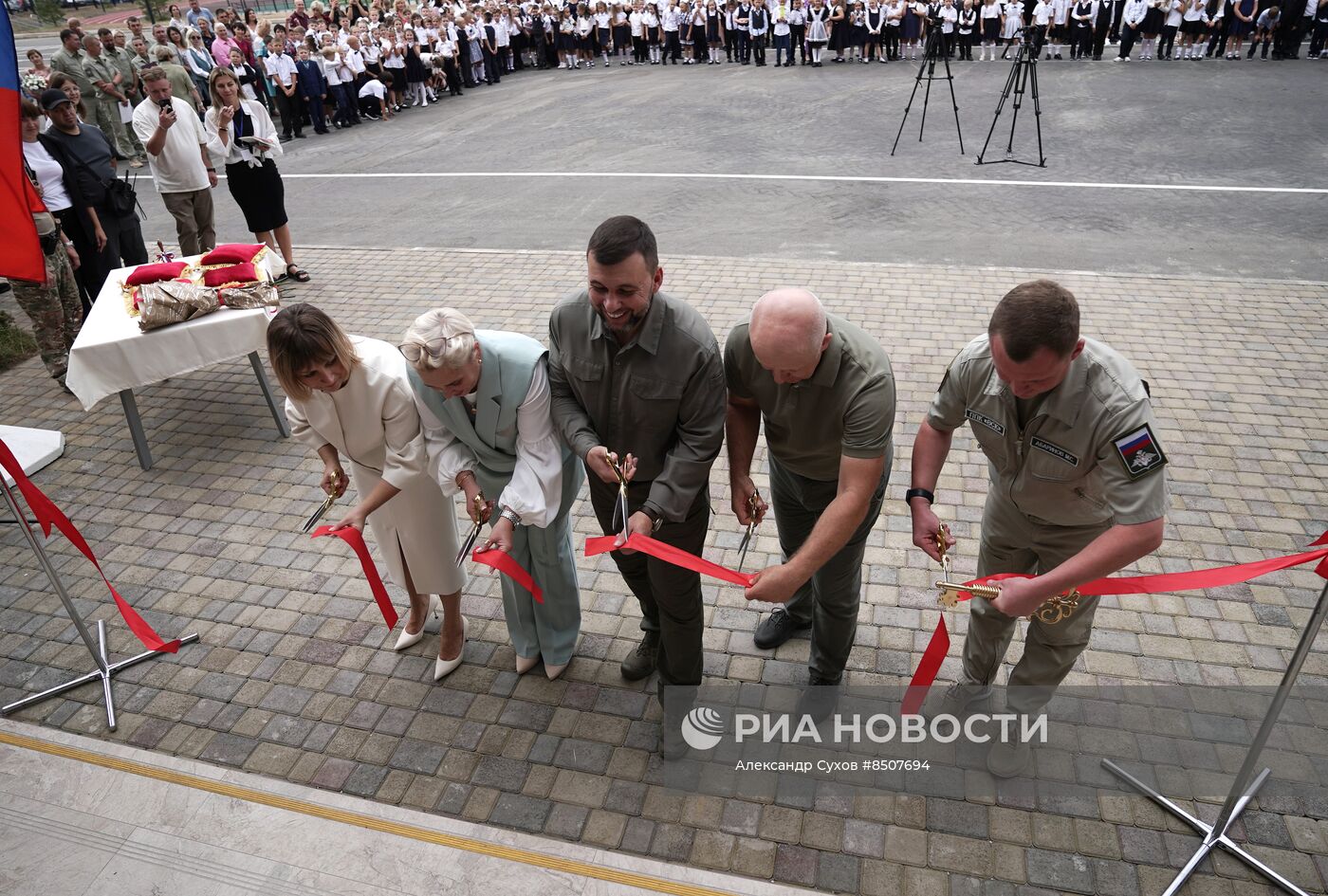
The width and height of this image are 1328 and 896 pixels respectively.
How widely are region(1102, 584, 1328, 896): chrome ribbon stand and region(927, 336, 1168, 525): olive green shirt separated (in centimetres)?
77

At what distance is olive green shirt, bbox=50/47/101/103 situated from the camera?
619 inches

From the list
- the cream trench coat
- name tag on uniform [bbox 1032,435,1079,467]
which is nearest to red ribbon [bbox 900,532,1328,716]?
name tag on uniform [bbox 1032,435,1079,467]

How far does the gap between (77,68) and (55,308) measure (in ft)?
39.0

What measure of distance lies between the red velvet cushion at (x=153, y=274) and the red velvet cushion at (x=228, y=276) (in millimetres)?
260

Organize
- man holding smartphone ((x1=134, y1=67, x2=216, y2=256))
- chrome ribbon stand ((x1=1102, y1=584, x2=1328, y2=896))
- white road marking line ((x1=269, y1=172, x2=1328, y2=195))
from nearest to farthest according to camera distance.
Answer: chrome ribbon stand ((x1=1102, y1=584, x2=1328, y2=896)) < man holding smartphone ((x1=134, y1=67, x2=216, y2=256)) < white road marking line ((x1=269, y1=172, x2=1328, y2=195))

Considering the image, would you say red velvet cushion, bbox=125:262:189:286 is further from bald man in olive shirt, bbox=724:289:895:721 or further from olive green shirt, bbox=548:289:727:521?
bald man in olive shirt, bbox=724:289:895:721

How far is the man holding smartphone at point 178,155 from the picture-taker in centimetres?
822

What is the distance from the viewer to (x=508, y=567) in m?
3.53

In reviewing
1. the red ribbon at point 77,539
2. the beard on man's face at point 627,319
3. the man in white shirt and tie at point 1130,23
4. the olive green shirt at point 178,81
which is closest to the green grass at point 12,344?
the red ribbon at point 77,539

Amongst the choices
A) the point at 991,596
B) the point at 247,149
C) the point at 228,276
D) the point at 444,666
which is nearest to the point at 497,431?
the point at 444,666

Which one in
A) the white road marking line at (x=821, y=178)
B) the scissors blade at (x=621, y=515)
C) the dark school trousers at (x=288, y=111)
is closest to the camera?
the scissors blade at (x=621, y=515)

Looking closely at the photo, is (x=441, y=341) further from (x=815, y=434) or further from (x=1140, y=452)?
(x=1140, y=452)

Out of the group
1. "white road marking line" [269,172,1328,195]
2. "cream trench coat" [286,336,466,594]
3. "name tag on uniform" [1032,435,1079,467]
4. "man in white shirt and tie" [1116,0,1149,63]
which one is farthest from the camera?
"man in white shirt and tie" [1116,0,1149,63]

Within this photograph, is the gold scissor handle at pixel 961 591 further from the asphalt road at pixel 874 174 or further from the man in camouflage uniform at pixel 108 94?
the man in camouflage uniform at pixel 108 94
